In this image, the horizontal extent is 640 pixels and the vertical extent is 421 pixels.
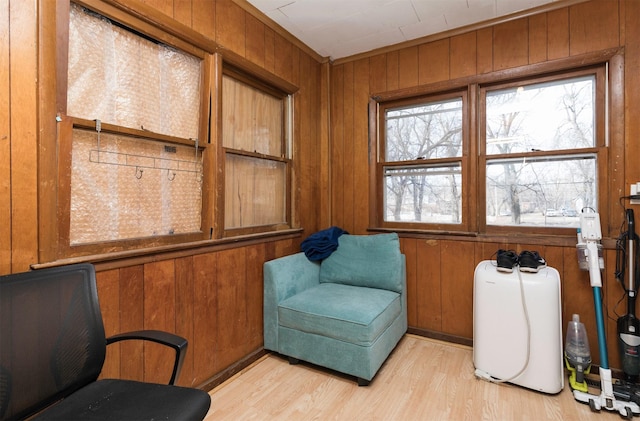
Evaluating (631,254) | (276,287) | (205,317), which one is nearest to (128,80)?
(205,317)

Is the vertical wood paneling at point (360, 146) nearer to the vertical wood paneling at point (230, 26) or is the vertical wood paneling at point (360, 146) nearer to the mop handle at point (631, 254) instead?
the vertical wood paneling at point (230, 26)

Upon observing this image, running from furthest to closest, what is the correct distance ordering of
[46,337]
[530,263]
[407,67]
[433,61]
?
[407,67], [433,61], [530,263], [46,337]

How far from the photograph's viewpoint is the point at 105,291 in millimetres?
1493

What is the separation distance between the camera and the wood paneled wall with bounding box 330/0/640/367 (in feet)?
6.89

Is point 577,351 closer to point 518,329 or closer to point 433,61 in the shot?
point 518,329

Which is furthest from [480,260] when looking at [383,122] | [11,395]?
[11,395]

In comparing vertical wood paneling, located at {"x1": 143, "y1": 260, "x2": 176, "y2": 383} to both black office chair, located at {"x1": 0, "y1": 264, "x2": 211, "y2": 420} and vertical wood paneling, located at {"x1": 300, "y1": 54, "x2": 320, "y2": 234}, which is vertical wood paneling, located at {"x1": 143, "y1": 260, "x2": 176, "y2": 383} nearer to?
black office chair, located at {"x1": 0, "y1": 264, "x2": 211, "y2": 420}

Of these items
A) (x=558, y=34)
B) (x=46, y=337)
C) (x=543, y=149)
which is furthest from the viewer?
(x=543, y=149)

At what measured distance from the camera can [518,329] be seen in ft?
6.45

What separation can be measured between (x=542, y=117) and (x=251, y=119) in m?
2.22

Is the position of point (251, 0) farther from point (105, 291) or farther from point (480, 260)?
point (480, 260)

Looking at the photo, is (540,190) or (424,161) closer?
(540,190)

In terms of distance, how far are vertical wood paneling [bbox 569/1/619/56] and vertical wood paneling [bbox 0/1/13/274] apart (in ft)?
10.4

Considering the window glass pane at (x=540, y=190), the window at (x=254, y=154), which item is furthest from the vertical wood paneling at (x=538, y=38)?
the window at (x=254, y=154)
